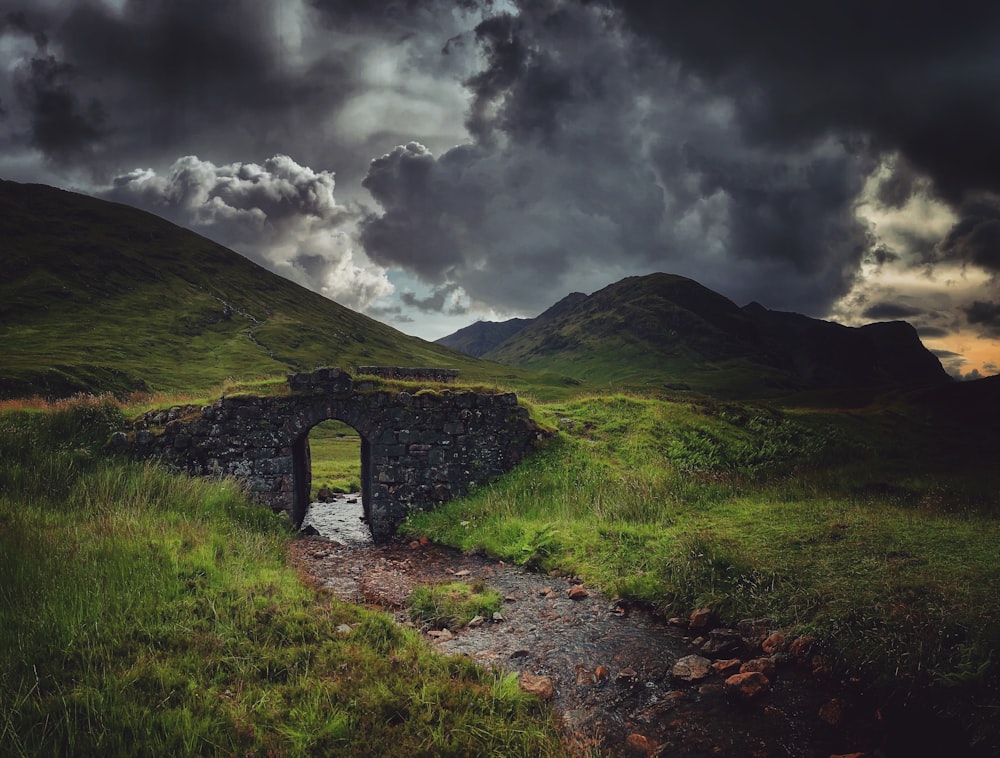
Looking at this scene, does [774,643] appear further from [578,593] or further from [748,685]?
[578,593]

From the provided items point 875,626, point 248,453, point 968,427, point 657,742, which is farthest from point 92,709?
point 968,427

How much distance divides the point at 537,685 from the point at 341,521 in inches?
551

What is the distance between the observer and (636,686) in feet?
21.5

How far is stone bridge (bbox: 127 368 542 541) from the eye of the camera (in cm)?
1581

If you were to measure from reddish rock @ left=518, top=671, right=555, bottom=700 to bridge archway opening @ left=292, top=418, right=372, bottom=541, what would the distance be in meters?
10.6

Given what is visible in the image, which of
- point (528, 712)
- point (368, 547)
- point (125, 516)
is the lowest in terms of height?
point (368, 547)

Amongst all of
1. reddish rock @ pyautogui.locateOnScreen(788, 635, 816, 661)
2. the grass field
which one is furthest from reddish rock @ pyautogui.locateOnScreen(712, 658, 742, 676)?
the grass field

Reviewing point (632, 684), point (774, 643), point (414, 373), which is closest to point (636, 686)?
point (632, 684)

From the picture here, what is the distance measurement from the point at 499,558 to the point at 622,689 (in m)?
6.34

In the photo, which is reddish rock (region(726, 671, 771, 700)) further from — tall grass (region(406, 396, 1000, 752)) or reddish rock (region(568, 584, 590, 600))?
reddish rock (region(568, 584, 590, 600))

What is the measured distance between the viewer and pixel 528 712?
5699 mm

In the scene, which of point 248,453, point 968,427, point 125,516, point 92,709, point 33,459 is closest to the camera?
point 92,709

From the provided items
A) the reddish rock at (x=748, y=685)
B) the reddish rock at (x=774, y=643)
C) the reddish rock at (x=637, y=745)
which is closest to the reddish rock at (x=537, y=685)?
the reddish rock at (x=637, y=745)

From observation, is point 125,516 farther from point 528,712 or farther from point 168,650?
point 528,712
